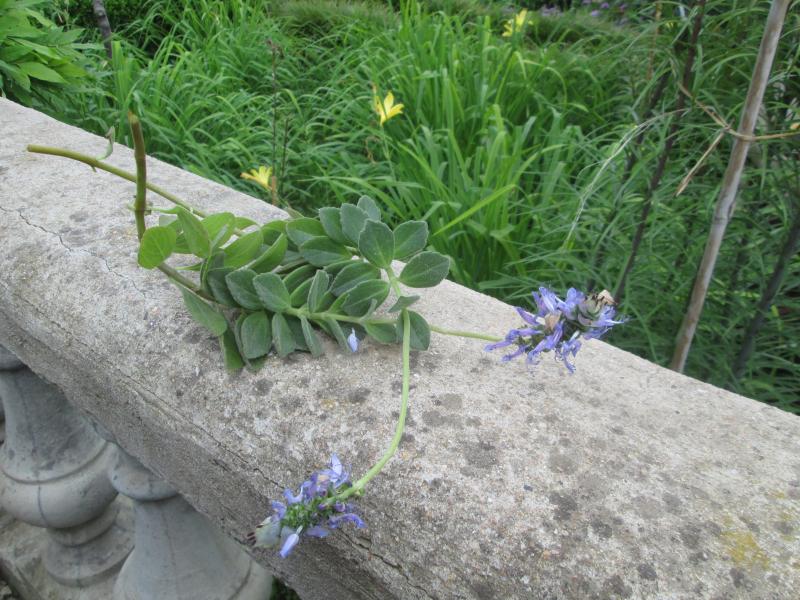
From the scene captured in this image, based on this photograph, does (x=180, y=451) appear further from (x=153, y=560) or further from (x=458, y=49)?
(x=458, y=49)

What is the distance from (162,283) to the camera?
786mm

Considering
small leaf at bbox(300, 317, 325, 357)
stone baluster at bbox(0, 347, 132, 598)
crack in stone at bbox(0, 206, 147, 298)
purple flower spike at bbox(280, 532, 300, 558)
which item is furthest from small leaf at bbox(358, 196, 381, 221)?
stone baluster at bbox(0, 347, 132, 598)

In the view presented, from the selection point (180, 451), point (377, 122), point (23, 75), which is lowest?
point (377, 122)

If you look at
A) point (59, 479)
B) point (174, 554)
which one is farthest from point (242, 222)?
point (59, 479)

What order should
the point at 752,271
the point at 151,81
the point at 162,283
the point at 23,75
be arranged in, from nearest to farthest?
the point at 162,283, the point at 752,271, the point at 23,75, the point at 151,81

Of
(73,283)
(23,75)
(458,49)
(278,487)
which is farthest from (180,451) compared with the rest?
(458,49)

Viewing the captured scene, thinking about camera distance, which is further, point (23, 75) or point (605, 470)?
point (23, 75)

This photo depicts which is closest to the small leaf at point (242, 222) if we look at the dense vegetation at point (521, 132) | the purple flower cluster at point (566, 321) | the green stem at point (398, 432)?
the green stem at point (398, 432)

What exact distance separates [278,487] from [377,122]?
6.72 ft

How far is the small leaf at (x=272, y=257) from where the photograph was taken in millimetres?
714

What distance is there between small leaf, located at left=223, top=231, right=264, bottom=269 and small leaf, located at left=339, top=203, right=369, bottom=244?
0.08 metres

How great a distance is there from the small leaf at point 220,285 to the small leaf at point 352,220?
121 mm

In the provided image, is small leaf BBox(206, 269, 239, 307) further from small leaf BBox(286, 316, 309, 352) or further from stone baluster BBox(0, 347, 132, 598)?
stone baluster BBox(0, 347, 132, 598)

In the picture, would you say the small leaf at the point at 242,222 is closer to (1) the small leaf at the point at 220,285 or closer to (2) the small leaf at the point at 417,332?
(1) the small leaf at the point at 220,285
